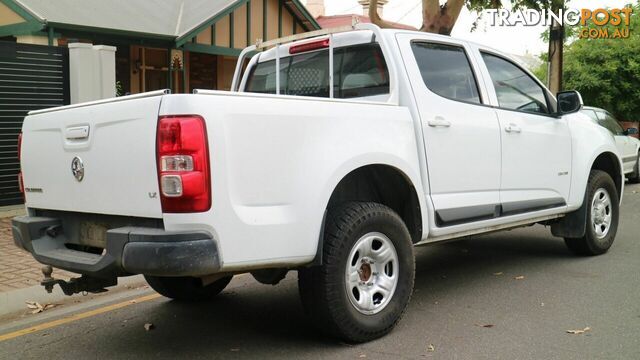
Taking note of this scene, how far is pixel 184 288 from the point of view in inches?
205

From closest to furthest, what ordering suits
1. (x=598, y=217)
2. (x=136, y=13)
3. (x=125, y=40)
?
(x=598, y=217)
(x=125, y=40)
(x=136, y=13)

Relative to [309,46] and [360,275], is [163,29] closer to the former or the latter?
[309,46]

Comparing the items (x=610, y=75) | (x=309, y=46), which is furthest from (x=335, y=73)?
(x=610, y=75)

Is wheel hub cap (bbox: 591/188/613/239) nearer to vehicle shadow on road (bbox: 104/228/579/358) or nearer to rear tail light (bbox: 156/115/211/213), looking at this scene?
vehicle shadow on road (bbox: 104/228/579/358)

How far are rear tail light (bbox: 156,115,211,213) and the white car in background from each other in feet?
36.7

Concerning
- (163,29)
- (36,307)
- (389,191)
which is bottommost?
(36,307)

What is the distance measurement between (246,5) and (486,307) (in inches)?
546

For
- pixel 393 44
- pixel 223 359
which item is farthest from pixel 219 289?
pixel 393 44

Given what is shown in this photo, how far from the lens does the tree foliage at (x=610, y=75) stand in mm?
21469

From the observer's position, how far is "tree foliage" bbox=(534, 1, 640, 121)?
21.5m

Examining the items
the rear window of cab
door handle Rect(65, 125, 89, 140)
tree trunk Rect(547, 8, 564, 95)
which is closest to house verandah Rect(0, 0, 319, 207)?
the rear window of cab

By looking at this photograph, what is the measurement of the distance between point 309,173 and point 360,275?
81 cm

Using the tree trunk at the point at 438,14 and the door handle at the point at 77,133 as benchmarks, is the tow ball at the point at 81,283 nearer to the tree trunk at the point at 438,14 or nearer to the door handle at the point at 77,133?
the door handle at the point at 77,133

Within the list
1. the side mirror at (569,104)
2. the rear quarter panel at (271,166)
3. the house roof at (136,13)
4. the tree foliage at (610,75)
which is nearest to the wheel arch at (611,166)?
the side mirror at (569,104)
